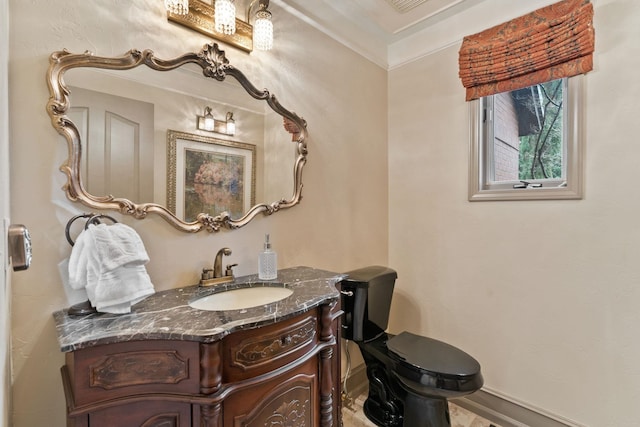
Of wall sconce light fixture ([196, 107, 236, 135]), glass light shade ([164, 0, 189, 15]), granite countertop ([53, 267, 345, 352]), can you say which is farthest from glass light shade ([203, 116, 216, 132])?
granite countertop ([53, 267, 345, 352])

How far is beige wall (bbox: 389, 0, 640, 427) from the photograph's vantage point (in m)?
1.40

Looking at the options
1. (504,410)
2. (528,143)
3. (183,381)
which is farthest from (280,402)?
(528,143)

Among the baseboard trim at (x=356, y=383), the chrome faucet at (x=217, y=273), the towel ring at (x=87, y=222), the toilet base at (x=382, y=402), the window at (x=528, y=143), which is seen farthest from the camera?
the baseboard trim at (x=356, y=383)

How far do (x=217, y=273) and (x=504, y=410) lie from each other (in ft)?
6.06

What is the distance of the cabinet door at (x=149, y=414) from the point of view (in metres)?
0.79

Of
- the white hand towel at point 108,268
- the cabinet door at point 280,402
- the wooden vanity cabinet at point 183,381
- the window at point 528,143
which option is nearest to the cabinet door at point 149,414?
the wooden vanity cabinet at point 183,381

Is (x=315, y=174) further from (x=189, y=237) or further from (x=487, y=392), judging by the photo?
(x=487, y=392)

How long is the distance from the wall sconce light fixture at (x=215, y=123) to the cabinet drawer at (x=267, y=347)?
92 cm

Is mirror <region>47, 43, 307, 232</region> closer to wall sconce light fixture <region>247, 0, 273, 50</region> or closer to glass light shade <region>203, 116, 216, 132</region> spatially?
glass light shade <region>203, 116, 216, 132</region>

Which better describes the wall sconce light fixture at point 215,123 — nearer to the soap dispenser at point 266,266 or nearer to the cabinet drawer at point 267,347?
the soap dispenser at point 266,266

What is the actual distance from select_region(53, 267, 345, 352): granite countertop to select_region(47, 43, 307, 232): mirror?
35cm

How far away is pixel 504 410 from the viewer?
5.73 ft

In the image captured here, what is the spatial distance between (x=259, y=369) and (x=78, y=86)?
3.81ft

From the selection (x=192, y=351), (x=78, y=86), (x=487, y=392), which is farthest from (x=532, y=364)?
(x=78, y=86)
